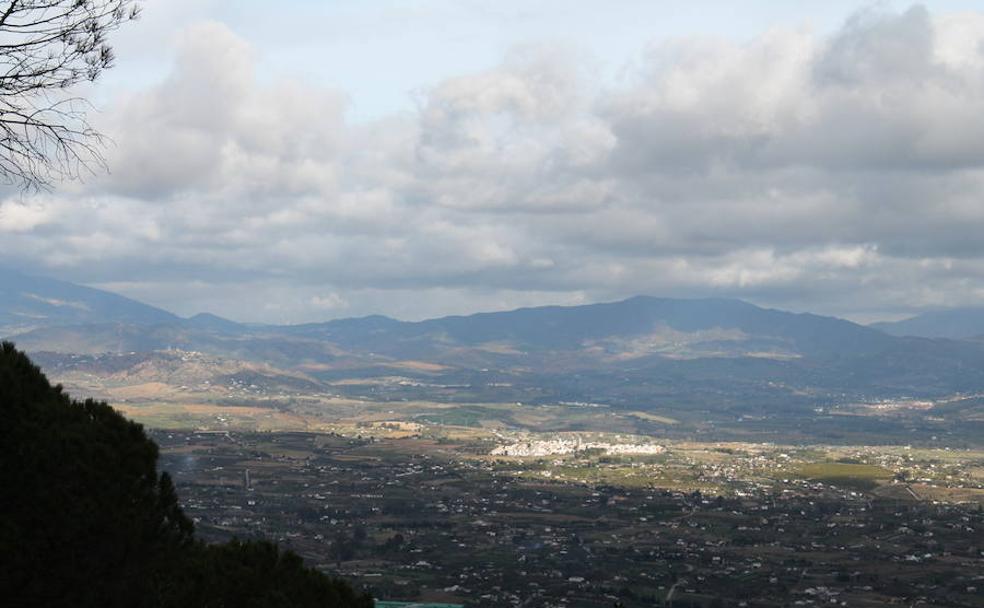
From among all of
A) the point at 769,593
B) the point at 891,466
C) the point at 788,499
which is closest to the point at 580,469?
the point at 788,499

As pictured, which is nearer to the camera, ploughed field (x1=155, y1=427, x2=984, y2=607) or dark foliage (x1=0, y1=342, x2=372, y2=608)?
dark foliage (x1=0, y1=342, x2=372, y2=608)

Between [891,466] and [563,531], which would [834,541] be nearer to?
[563,531]

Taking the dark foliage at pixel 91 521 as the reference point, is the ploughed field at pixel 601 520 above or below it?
below

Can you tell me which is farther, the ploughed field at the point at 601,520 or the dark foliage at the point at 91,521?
the ploughed field at the point at 601,520

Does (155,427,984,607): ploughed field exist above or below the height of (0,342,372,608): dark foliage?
below
